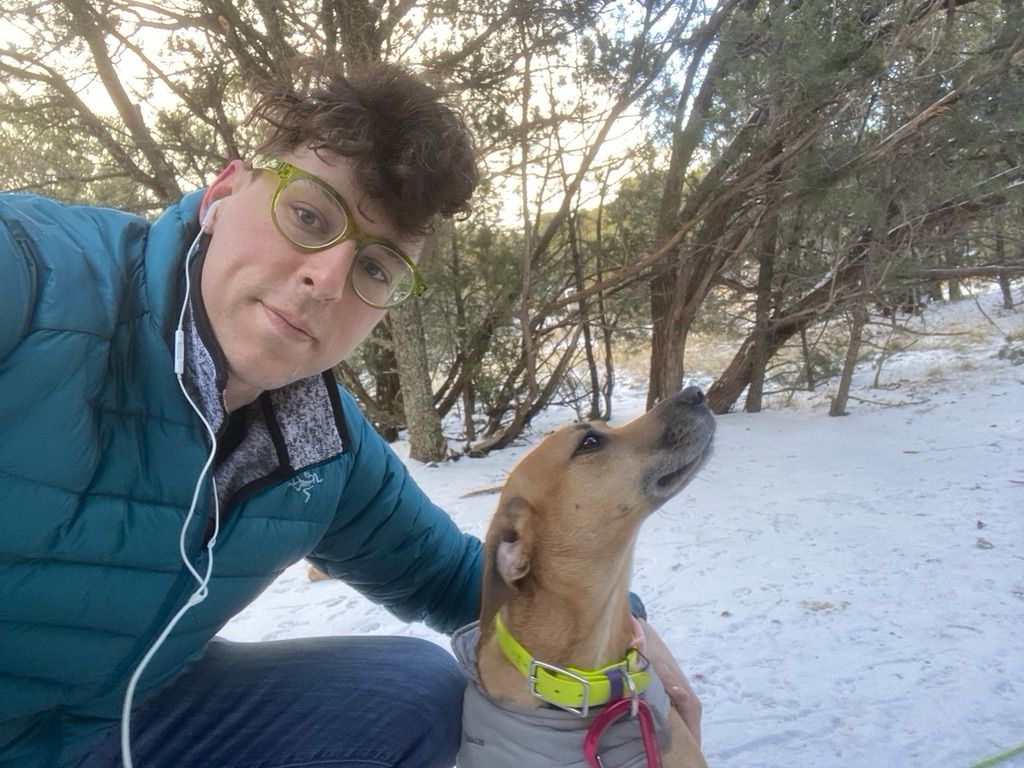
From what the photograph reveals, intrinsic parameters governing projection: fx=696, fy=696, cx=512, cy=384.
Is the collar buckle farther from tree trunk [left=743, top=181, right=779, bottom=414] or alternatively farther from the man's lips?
tree trunk [left=743, top=181, right=779, bottom=414]

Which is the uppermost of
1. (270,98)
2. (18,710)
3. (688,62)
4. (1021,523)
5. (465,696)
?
(688,62)

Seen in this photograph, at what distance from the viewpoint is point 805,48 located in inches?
201

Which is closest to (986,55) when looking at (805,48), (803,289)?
(805,48)

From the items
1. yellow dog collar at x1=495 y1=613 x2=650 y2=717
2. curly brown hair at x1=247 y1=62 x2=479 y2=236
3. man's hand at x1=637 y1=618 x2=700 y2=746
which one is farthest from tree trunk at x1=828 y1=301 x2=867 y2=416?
curly brown hair at x1=247 y1=62 x2=479 y2=236

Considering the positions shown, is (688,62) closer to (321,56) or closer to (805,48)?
(805,48)

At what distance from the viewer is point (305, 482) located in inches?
65.8

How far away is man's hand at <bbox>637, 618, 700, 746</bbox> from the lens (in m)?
2.05

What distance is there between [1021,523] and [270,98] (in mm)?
5062

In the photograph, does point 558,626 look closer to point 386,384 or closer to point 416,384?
point 416,384

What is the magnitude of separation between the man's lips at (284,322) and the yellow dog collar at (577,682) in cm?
102

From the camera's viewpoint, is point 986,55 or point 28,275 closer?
point 28,275

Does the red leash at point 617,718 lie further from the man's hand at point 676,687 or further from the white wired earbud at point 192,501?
the white wired earbud at point 192,501

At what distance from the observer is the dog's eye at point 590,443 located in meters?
2.27

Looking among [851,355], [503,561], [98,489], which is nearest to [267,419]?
[98,489]
